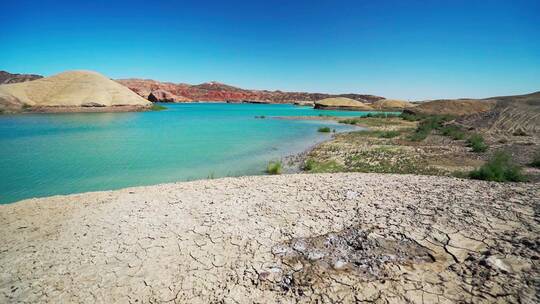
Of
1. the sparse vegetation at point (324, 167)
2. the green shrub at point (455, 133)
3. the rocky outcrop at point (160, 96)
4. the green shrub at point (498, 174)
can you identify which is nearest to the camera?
the green shrub at point (498, 174)

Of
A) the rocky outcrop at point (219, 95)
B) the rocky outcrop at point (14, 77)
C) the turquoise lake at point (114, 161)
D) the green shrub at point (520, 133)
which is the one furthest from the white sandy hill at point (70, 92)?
the rocky outcrop at point (14, 77)

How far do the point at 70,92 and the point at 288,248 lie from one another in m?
68.3

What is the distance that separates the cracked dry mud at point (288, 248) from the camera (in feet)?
10.7

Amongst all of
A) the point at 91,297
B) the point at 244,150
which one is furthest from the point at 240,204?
the point at 244,150

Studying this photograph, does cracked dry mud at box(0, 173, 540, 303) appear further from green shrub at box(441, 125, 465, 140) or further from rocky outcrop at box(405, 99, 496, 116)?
rocky outcrop at box(405, 99, 496, 116)

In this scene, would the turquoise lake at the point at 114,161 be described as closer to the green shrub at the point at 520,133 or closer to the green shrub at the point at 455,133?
the green shrub at the point at 455,133

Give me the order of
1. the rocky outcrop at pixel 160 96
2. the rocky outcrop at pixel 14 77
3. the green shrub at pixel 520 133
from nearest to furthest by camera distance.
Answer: the green shrub at pixel 520 133, the rocky outcrop at pixel 160 96, the rocky outcrop at pixel 14 77

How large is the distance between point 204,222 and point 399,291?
3.58m

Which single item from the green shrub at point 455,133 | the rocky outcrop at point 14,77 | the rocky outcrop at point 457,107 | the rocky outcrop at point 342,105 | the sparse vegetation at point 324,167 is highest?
the rocky outcrop at point 14,77

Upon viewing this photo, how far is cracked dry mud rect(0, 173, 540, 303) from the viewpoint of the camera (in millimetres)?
3273

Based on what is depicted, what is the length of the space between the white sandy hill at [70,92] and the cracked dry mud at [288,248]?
57143mm

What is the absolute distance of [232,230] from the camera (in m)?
4.78

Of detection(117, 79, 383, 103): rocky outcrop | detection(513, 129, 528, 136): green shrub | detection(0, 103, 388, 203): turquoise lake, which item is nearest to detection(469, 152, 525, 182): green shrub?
detection(0, 103, 388, 203): turquoise lake

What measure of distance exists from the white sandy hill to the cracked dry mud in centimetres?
5714
